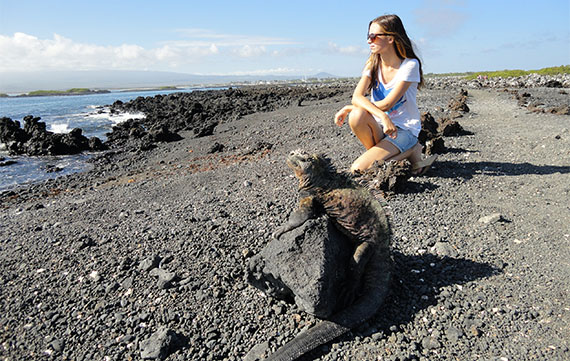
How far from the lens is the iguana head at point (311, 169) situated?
340 centimetres

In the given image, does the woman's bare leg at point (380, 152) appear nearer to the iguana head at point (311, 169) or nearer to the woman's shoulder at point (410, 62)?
the woman's shoulder at point (410, 62)

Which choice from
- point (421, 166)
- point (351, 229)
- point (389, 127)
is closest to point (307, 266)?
point (351, 229)

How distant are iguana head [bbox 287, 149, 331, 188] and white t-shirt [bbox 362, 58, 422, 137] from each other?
8.09ft

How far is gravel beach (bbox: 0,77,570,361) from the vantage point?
Result: 323 centimetres

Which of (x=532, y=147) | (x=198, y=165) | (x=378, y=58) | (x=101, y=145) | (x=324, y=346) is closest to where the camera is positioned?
(x=324, y=346)

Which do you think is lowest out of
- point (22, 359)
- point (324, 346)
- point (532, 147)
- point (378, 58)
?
point (22, 359)

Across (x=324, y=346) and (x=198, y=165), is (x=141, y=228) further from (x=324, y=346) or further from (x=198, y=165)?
(x=198, y=165)

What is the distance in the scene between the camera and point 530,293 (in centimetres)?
352

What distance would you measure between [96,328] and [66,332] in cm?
31

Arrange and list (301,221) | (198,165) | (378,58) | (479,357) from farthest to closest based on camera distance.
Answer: (198,165) < (378,58) < (301,221) < (479,357)

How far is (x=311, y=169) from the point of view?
11.1ft

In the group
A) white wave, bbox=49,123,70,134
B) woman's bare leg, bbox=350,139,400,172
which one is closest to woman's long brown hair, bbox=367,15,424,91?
woman's bare leg, bbox=350,139,400,172

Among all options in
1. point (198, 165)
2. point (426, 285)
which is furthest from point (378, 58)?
A: point (198, 165)

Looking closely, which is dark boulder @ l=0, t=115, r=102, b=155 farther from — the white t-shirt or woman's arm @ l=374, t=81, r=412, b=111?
woman's arm @ l=374, t=81, r=412, b=111
